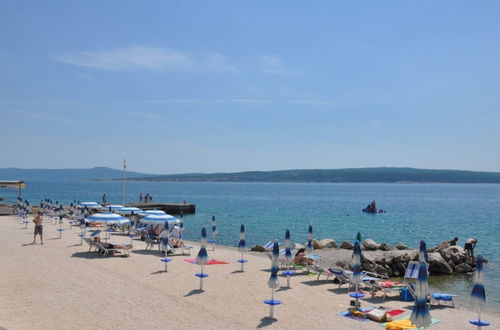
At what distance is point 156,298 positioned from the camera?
12.6 metres

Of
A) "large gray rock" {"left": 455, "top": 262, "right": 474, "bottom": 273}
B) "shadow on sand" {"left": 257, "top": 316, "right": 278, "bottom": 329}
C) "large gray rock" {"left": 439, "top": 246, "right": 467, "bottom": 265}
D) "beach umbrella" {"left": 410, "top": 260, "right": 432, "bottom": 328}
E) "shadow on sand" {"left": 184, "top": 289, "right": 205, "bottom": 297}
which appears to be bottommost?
"large gray rock" {"left": 455, "top": 262, "right": 474, "bottom": 273}

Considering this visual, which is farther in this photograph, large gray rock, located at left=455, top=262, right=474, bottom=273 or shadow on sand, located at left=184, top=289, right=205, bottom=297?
large gray rock, located at left=455, top=262, right=474, bottom=273

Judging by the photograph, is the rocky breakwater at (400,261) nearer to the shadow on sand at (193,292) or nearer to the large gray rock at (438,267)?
the large gray rock at (438,267)

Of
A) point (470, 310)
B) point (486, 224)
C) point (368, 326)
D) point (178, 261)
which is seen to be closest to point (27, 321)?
point (368, 326)

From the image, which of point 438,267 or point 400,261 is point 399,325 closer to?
point 400,261

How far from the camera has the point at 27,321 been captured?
1015 cm

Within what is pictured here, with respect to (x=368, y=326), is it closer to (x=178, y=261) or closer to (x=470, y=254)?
(x=178, y=261)

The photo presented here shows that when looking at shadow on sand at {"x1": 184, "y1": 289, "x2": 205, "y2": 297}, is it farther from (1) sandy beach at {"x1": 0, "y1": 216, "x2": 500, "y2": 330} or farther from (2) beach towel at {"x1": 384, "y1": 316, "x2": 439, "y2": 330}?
(2) beach towel at {"x1": 384, "y1": 316, "x2": 439, "y2": 330}

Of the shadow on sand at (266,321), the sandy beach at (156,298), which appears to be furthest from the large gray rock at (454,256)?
the shadow on sand at (266,321)

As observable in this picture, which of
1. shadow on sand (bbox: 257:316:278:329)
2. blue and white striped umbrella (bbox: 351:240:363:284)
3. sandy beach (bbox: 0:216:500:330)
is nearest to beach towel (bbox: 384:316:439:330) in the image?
sandy beach (bbox: 0:216:500:330)

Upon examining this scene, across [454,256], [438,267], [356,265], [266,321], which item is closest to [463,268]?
[454,256]

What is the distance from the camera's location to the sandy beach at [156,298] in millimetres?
10555

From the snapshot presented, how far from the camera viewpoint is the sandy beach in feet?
34.6

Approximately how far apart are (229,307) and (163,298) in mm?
1863
